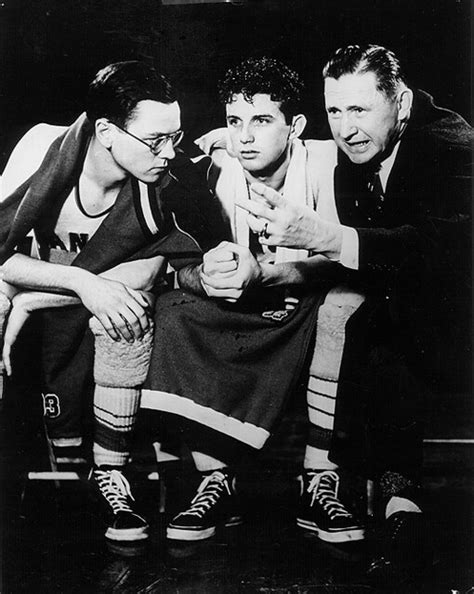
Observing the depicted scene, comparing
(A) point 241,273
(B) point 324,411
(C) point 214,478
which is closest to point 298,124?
(A) point 241,273

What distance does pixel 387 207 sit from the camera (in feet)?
10.1

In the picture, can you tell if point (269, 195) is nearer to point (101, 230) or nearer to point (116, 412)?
point (101, 230)

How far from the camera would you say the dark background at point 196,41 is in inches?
120

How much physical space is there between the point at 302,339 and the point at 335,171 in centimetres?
72

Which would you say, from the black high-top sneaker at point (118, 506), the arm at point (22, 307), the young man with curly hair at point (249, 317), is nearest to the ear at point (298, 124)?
the young man with curly hair at point (249, 317)

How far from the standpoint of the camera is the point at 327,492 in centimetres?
305

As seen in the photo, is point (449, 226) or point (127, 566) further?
point (449, 226)

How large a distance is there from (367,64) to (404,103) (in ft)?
0.74

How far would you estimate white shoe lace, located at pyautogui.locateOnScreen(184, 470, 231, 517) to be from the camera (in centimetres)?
302

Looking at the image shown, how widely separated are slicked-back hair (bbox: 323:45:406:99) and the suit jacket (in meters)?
0.15

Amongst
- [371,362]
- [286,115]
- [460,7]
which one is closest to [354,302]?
[371,362]

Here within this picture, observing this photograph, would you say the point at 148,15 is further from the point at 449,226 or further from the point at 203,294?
the point at 449,226

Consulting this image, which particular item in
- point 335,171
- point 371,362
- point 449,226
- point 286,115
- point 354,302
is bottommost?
point 371,362

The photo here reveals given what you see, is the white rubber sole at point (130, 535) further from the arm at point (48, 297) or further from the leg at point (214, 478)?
the arm at point (48, 297)
